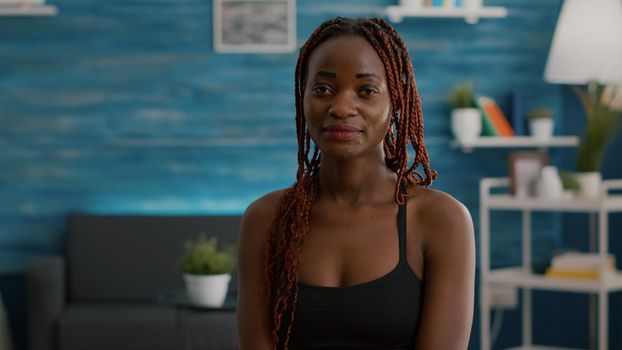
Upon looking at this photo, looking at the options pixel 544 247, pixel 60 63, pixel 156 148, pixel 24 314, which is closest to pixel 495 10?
pixel 544 247

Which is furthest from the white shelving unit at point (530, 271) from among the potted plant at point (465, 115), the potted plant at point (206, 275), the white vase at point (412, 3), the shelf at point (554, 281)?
the potted plant at point (206, 275)

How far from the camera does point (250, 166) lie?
531cm

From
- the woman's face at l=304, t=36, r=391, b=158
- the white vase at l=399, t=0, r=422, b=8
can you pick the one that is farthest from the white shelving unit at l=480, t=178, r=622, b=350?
the woman's face at l=304, t=36, r=391, b=158

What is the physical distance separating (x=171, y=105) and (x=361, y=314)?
4.21 meters

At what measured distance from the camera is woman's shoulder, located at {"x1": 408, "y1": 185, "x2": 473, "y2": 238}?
1.21m

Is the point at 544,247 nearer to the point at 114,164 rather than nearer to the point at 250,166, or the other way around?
the point at 250,166

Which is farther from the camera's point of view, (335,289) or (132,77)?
(132,77)

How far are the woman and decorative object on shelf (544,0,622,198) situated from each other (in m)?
3.24

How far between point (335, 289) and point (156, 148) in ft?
13.7

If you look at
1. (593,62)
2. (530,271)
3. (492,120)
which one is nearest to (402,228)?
(593,62)

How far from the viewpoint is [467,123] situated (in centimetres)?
500

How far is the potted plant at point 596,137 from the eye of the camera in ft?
14.5

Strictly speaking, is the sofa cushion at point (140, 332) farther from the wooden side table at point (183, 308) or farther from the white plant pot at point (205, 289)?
the white plant pot at point (205, 289)

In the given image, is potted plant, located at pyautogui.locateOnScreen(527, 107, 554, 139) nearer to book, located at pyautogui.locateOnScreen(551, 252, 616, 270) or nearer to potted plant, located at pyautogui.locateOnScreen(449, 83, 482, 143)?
potted plant, located at pyautogui.locateOnScreen(449, 83, 482, 143)
